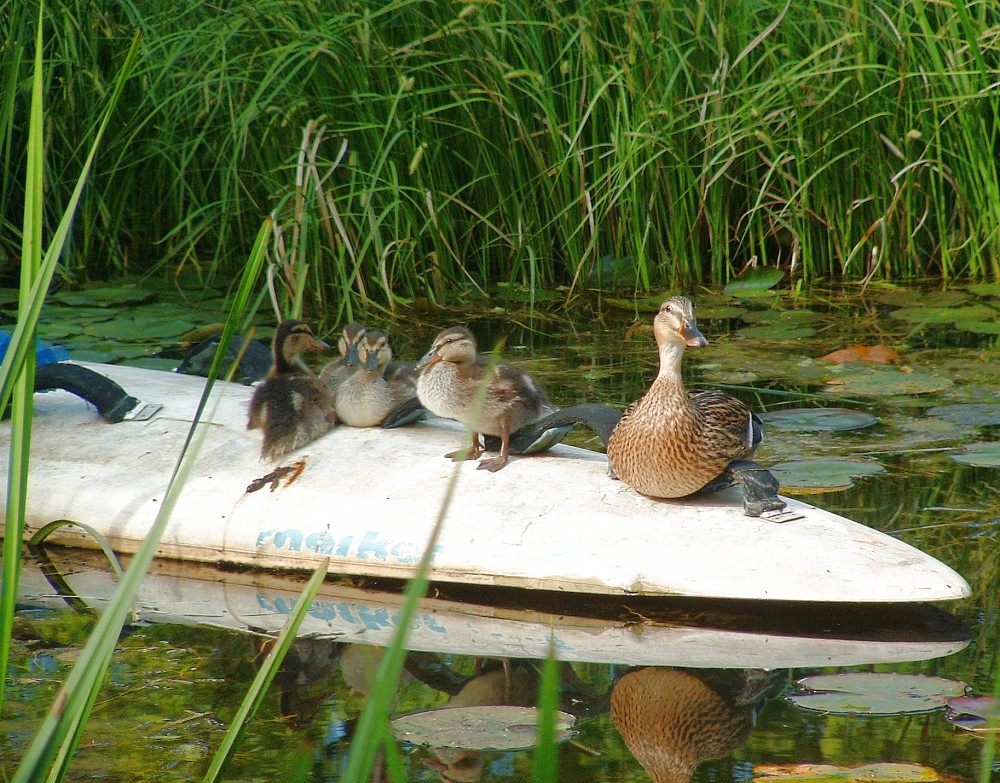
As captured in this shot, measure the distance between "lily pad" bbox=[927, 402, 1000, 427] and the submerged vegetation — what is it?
1.65 meters

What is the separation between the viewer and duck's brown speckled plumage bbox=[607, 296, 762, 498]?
12.4 ft

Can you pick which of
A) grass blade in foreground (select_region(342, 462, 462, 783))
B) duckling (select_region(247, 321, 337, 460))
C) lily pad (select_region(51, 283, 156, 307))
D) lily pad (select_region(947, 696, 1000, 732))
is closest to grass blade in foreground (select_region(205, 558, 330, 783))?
grass blade in foreground (select_region(342, 462, 462, 783))

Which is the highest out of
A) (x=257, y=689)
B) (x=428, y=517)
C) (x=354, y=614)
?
(x=257, y=689)

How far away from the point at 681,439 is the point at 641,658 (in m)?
0.68

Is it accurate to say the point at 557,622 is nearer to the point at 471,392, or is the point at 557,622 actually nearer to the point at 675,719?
the point at 675,719

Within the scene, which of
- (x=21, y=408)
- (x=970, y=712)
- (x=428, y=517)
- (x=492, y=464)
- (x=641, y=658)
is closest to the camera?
(x=21, y=408)

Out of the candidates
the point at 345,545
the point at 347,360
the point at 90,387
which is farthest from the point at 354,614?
the point at 90,387

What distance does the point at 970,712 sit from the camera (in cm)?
297

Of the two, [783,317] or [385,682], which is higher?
[385,682]

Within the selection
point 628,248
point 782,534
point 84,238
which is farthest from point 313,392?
point 84,238

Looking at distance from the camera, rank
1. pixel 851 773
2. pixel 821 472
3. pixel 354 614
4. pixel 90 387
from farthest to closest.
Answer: pixel 90 387
pixel 821 472
pixel 354 614
pixel 851 773

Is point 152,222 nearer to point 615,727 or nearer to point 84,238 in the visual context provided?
point 84,238

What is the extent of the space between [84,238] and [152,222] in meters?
0.59

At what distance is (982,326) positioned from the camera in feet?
20.2
